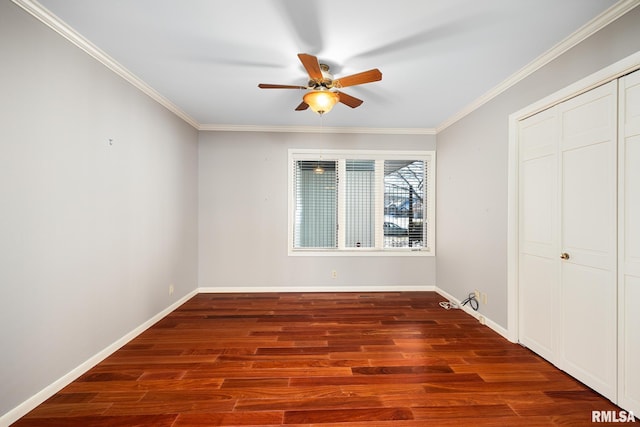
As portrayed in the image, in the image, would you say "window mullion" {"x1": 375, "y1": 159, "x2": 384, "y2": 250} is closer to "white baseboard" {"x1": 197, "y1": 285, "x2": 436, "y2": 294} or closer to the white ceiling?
"white baseboard" {"x1": 197, "y1": 285, "x2": 436, "y2": 294}

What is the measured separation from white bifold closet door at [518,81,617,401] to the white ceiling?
0.65 metres

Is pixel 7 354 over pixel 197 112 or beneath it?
beneath

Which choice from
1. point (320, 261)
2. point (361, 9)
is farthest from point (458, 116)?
point (320, 261)

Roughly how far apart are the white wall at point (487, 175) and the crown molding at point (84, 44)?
150 inches

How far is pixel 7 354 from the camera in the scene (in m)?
1.61

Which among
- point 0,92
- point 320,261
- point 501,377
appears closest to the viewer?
point 0,92

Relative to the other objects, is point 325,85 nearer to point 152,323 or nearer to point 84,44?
point 84,44

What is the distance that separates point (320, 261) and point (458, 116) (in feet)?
9.48

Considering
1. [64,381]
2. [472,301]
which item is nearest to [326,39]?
[64,381]

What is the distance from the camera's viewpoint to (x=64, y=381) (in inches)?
78.3

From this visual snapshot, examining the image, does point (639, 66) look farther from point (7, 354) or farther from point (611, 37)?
point (7, 354)

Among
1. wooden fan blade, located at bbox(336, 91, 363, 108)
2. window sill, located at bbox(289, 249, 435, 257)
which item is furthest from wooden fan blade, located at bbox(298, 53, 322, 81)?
window sill, located at bbox(289, 249, 435, 257)

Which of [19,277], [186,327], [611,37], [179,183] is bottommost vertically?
[186,327]

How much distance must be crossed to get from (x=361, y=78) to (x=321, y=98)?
0.39m
